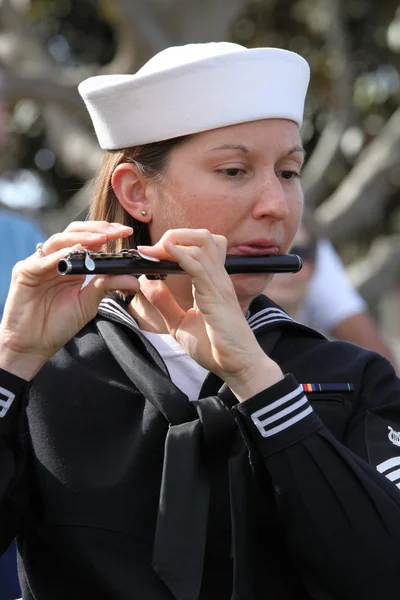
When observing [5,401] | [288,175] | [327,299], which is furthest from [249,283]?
[327,299]

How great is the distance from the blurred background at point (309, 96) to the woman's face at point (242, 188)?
268 inches

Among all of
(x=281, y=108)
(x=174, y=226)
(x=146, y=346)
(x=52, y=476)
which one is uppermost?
(x=281, y=108)

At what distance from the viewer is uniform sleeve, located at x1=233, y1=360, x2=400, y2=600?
235cm

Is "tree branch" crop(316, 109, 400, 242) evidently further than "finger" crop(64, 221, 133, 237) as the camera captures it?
Yes

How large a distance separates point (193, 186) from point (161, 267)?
1.01ft

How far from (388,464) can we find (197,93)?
962 millimetres

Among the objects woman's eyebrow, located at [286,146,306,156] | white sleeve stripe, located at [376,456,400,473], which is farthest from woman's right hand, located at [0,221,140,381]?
white sleeve stripe, located at [376,456,400,473]

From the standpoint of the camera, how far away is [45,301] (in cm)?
254

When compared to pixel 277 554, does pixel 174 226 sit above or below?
above

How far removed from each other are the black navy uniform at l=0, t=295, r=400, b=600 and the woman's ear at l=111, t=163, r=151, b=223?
261mm

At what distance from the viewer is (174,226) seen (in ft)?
8.95

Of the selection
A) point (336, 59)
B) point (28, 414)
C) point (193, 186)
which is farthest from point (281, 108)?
point (336, 59)

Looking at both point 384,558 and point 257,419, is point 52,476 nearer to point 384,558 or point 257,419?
point 257,419

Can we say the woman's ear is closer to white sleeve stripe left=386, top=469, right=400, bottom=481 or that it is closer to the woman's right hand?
the woman's right hand
